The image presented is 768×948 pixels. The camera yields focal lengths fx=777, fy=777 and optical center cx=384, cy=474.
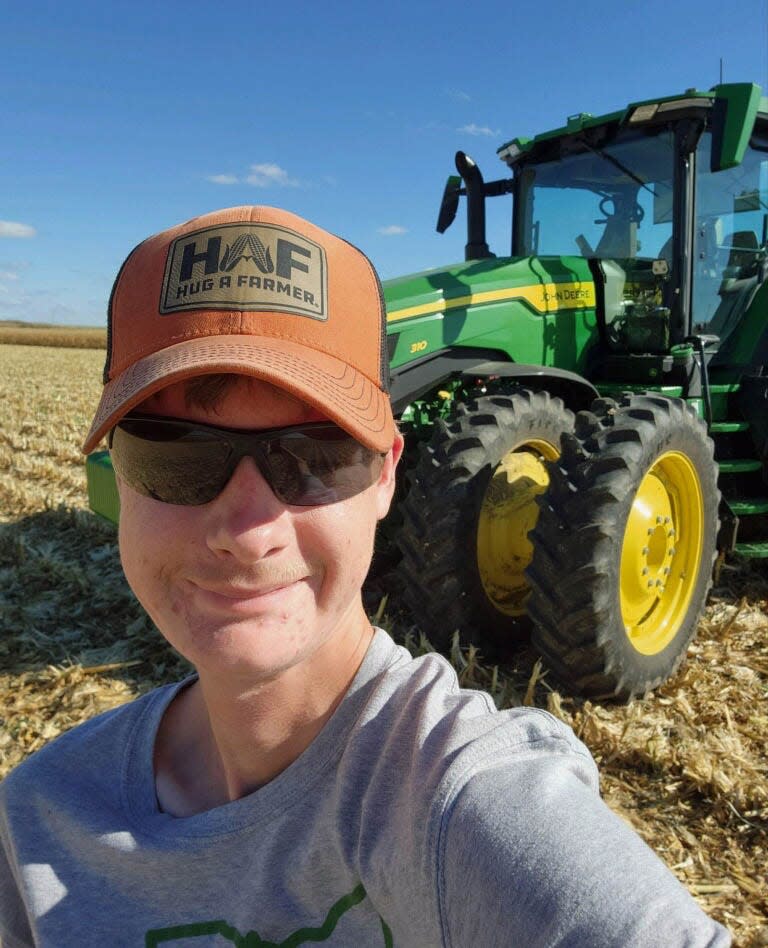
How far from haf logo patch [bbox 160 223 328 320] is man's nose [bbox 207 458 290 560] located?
0.24 meters

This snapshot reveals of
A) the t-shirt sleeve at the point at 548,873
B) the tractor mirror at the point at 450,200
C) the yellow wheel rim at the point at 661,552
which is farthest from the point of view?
the tractor mirror at the point at 450,200

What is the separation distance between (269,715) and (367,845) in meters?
0.25

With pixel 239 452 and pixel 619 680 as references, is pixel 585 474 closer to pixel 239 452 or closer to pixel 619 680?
pixel 619 680

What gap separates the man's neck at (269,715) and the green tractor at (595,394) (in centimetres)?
190

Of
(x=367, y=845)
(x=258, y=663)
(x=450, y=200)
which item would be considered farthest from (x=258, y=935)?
(x=450, y=200)

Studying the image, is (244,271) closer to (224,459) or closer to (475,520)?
(224,459)

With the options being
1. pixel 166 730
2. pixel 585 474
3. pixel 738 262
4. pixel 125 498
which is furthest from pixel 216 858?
pixel 738 262

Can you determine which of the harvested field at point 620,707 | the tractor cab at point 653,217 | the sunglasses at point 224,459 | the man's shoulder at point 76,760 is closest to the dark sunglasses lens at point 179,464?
the sunglasses at point 224,459

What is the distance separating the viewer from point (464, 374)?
3.79 meters

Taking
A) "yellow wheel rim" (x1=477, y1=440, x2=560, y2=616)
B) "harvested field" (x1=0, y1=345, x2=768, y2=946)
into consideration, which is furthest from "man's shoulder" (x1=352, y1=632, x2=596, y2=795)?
"yellow wheel rim" (x1=477, y1=440, x2=560, y2=616)

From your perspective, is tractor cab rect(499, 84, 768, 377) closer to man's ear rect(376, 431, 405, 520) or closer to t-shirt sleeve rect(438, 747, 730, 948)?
man's ear rect(376, 431, 405, 520)

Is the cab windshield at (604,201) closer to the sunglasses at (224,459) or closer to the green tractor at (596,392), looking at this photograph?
the green tractor at (596,392)

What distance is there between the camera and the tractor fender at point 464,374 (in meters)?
3.65

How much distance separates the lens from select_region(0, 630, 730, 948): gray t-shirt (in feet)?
2.48
